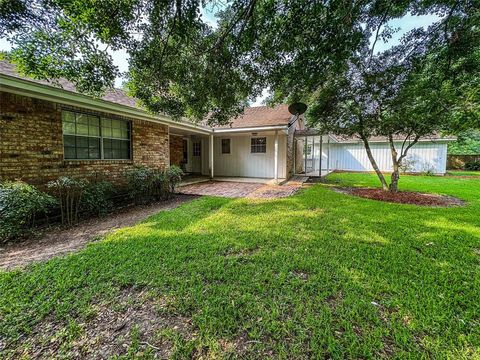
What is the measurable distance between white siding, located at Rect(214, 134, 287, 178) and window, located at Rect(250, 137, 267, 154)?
0.18 meters

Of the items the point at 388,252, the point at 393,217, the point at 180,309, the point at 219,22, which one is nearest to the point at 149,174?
the point at 219,22

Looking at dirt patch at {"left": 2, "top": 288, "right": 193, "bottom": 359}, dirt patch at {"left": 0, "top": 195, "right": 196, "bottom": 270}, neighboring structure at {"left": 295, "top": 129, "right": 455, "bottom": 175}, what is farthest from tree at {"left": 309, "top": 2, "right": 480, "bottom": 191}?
dirt patch at {"left": 0, "top": 195, "right": 196, "bottom": 270}

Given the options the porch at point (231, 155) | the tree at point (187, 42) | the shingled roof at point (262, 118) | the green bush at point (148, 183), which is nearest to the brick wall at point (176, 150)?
the porch at point (231, 155)

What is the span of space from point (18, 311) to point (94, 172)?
4.96 meters

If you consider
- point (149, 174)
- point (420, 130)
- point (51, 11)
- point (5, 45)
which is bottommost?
point (149, 174)

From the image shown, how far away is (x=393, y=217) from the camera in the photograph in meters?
5.46

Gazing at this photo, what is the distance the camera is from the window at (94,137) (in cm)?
591

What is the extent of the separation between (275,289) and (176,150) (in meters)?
12.0

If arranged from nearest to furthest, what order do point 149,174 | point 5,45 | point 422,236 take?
point 5,45, point 422,236, point 149,174

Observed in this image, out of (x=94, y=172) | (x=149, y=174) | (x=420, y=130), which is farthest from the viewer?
(x=420, y=130)

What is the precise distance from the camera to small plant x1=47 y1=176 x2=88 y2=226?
489 cm

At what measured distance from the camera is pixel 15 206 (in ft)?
12.9

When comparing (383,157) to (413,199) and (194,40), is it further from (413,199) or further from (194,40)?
(194,40)

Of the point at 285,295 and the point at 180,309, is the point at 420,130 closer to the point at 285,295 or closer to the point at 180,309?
the point at 285,295
